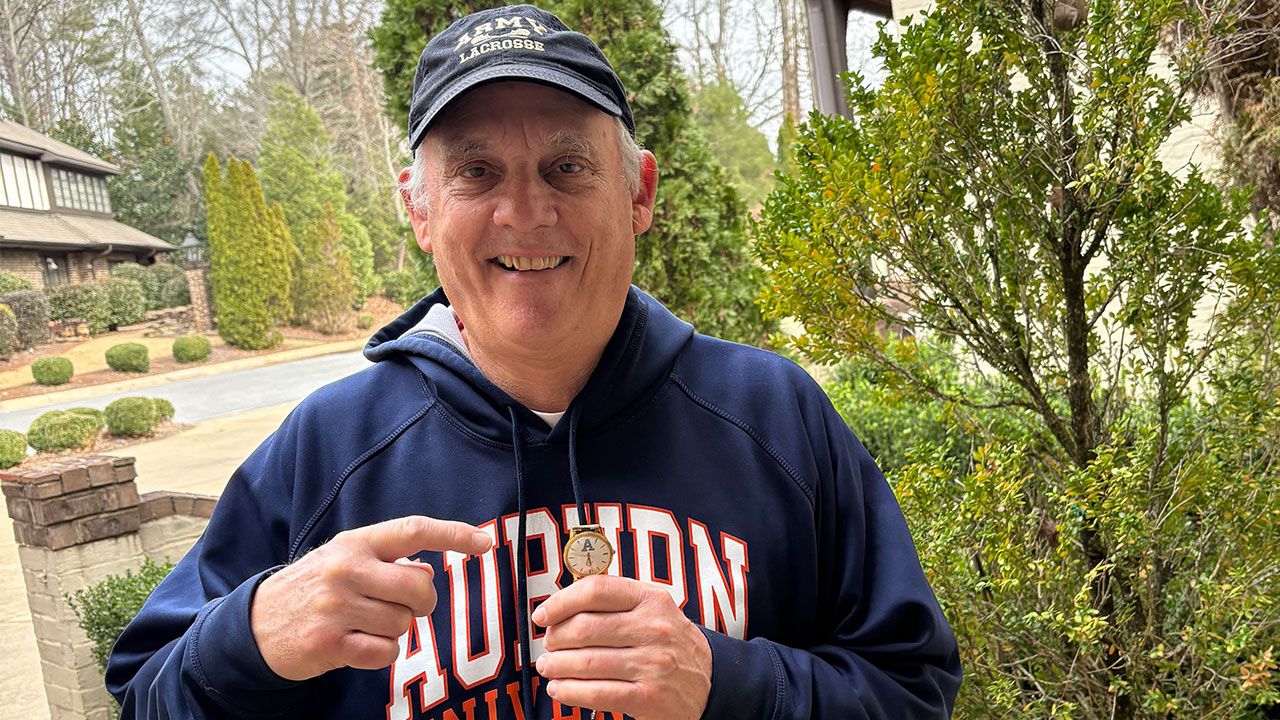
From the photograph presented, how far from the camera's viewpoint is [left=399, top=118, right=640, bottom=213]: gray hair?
3.80 feet

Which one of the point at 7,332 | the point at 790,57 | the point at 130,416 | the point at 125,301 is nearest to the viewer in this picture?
the point at 130,416

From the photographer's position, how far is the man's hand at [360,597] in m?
0.91

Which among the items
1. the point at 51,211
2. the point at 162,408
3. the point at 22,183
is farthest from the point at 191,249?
the point at 162,408

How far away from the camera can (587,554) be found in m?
0.98

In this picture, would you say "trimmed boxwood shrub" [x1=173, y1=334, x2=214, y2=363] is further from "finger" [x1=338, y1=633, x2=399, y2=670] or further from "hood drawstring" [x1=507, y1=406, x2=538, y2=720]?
"finger" [x1=338, y1=633, x2=399, y2=670]

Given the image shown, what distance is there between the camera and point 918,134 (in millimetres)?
1884

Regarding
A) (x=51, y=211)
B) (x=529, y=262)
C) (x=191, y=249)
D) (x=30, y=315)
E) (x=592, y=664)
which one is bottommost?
(x=592, y=664)

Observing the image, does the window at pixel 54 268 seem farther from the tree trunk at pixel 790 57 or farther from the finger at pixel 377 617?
the finger at pixel 377 617

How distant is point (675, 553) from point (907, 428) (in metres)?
4.04

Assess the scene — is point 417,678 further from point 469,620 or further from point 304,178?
point 304,178

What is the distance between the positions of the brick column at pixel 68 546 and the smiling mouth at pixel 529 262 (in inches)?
140

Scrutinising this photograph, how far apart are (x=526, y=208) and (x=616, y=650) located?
0.53 metres

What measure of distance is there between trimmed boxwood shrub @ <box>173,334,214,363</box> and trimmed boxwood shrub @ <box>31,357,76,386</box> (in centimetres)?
336

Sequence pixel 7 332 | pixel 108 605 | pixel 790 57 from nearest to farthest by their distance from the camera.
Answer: pixel 108 605
pixel 7 332
pixel 790 57
